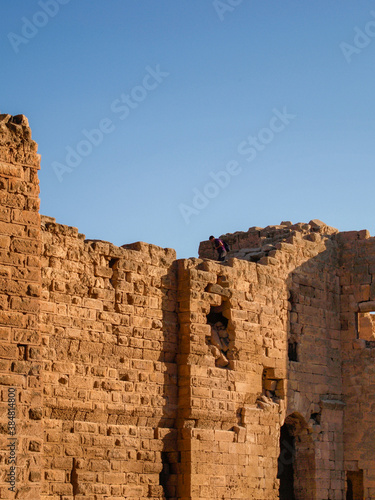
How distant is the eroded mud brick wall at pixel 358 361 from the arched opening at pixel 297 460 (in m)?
1.03

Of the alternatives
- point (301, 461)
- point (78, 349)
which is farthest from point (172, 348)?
point (301, 461)

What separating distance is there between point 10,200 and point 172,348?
466 cm

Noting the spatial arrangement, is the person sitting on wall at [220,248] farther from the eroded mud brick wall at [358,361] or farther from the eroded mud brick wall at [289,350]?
the eroded mud brick wall at [358,361]

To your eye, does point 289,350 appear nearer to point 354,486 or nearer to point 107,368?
point 354,486

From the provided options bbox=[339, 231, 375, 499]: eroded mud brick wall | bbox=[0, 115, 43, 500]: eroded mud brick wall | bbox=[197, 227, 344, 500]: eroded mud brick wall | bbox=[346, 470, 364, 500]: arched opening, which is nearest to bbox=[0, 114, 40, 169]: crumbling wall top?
bbox=[0, 115, 43, 500]: eroded mud brick wall

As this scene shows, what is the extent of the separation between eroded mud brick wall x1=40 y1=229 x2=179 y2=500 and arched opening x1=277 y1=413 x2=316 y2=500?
347cm

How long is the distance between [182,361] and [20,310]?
4318mm

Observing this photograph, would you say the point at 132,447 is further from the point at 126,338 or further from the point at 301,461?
the point at 301,461

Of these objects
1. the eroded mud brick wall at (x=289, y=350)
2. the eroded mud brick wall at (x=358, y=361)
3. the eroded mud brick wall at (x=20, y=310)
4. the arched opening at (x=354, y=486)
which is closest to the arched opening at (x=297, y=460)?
the eroded mud brick wall at (x=289, y=350)

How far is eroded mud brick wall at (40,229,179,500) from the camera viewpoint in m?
16.1

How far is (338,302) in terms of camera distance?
21656 millimetres

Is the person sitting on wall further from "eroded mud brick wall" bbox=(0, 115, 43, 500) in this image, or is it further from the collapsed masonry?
"eroded mud brick wall" bbox=(0, 115, 43, 500)

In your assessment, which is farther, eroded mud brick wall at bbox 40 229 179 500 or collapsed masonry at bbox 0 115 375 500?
eroded mud brick wall at bbox 40 229 179 500

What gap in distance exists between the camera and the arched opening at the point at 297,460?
20250 millimetres
